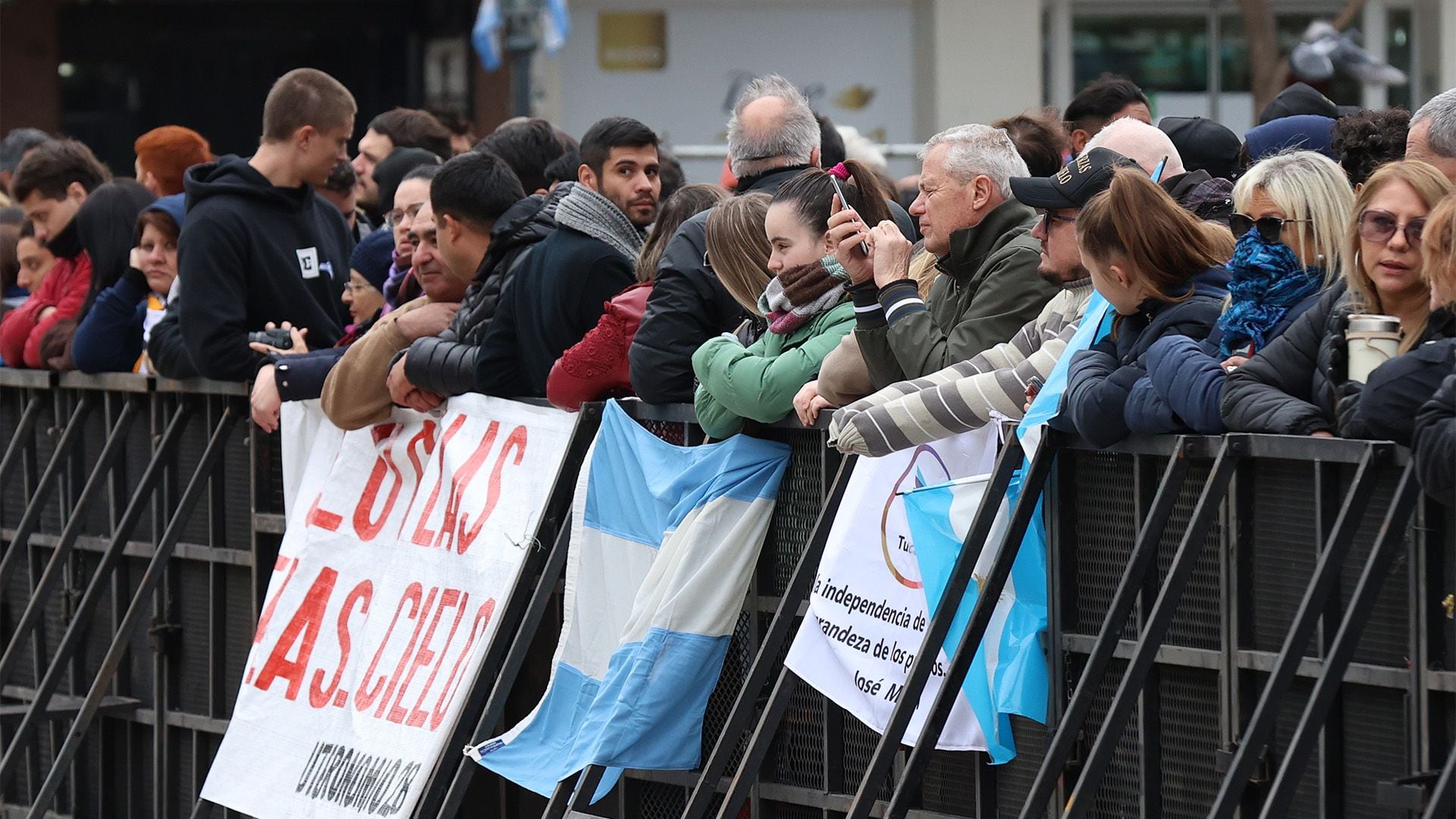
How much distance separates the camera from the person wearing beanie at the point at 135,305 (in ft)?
28.5

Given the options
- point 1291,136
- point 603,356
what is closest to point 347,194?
point 603,356

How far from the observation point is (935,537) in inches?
208

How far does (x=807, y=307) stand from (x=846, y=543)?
0.74 meters

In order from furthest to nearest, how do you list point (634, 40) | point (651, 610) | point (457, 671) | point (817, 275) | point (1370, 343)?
point (634, 40) → point (457, 671) → point (651, 610) → point (817, 275) → point (1370, 343)

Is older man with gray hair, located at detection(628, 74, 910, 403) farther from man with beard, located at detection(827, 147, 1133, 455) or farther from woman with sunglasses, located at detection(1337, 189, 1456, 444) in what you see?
woman with sunglasses, located at detection(1337, 189, 1456, 444)

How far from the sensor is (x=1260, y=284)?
4797 mm

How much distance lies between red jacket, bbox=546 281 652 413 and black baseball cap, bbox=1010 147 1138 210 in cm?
147

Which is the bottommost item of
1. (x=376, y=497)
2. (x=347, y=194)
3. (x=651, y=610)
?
(x=651, y=610)

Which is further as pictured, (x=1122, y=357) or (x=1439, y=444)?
(x=1122, y=357)

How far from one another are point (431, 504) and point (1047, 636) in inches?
103

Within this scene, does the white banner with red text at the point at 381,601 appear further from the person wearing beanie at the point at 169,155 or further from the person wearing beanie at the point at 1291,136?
the person wearing beanie at the point at 169,155

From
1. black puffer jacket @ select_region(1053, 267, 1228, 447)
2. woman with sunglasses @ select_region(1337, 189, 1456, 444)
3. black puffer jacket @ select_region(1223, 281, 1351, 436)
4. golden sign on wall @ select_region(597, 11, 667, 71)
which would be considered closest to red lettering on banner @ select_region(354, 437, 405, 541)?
black puffer jacket @ select_region(1053, 267, 1228, 447)

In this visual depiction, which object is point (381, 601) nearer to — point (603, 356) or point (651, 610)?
point (603, 356)

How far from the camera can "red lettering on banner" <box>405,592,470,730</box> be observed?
6.75 metres
